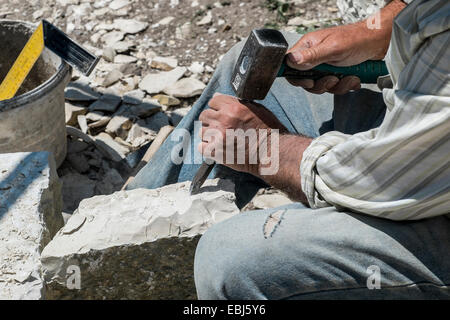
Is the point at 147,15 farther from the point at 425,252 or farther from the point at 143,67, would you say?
the point at 425,252

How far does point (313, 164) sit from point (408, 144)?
331mm

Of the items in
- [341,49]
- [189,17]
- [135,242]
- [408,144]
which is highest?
[408,144]

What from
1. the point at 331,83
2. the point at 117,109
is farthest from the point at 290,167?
the point at 117,109

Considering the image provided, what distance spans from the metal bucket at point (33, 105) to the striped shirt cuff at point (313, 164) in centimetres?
129

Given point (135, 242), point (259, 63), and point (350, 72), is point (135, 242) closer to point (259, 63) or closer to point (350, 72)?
point (259, 63)

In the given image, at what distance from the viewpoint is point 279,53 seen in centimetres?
179

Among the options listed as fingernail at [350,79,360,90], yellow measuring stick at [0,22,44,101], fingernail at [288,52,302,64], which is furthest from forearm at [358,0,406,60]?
yellow measuring stick at [0,22,44,101]

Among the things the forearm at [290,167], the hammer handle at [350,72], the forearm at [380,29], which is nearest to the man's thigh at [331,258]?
the forearm at [290,167]

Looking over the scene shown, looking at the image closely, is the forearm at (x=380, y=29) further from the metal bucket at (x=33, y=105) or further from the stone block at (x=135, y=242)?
the metal bucket at (x=33, y=105)

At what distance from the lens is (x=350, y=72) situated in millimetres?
2041

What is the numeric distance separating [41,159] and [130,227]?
17.8 inches

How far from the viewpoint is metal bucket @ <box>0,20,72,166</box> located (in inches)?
93.5

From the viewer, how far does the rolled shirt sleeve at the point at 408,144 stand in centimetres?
126

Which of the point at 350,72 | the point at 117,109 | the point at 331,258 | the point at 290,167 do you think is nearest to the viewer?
the point at 331,258
